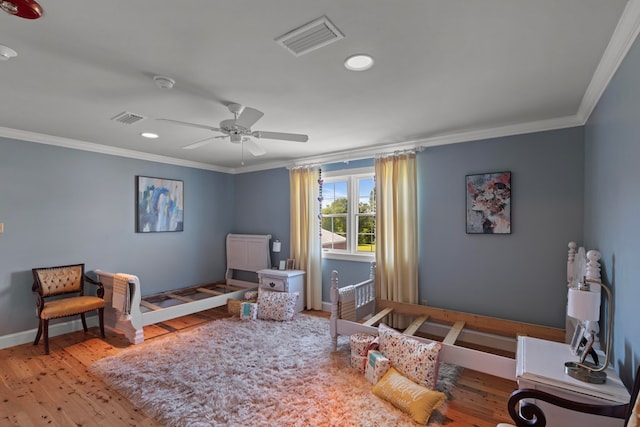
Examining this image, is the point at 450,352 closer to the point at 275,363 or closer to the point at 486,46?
the point at 275,363

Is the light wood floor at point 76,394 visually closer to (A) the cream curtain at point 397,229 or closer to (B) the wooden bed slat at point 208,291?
(A) the cream curtain at point 397,229

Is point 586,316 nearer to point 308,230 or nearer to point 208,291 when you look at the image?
point 308,230

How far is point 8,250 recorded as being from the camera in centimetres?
342

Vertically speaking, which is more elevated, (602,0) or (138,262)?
(602,0)

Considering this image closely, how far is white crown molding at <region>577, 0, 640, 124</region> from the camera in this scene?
57.7 inches

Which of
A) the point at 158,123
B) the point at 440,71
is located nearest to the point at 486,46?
the point at 440,71

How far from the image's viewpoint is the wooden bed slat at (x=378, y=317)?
10.7 feet

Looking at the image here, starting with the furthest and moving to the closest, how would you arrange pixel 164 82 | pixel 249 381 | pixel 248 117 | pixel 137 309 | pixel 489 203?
1. pixel 137 309
2. pixel 489 203
3. pixel 249 381
4. pixel 248 117
5. pixel 164 82

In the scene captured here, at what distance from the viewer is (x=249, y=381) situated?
2648 millimetres

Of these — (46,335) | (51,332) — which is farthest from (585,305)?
(51,332)

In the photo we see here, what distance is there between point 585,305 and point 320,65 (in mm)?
2115

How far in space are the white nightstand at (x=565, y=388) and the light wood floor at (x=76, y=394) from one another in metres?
0.67

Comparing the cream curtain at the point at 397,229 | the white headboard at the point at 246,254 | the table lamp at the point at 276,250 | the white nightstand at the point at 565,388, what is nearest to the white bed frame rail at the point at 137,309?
the white headboard at the point at 246,254

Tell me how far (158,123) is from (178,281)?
9.46 feet
